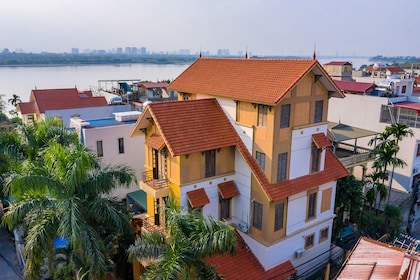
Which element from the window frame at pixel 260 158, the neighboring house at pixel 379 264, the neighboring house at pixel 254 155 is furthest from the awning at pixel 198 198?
the neighboring house at pixel 379 264

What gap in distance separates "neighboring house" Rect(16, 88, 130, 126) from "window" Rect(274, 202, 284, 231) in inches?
779

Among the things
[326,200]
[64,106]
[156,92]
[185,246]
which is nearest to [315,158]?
[326,200]

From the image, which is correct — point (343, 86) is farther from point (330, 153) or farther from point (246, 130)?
point (246, 130)

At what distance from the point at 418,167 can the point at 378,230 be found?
1043 centimetres

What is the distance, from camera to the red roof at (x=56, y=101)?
31531mm

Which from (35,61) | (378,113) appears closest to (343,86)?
(378,113)

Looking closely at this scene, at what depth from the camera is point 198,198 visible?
14.8 metres

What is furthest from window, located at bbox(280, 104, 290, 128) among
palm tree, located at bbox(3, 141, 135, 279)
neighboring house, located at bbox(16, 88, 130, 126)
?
neighboring house, located at bbox(16, 88, 130, 126)

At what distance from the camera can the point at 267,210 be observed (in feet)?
49.2

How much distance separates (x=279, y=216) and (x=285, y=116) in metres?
4.53

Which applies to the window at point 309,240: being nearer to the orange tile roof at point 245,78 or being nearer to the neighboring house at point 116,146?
the orange tile roof at point 245,78

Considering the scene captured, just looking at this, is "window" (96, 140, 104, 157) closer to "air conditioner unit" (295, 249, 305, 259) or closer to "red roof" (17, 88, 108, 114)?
"red roof" (17, 88, 108, 114)

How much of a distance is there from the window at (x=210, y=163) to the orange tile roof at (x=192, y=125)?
0.52 m

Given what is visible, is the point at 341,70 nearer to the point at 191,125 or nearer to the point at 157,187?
the point at 191,125
